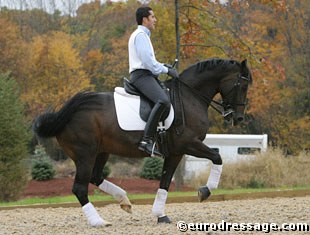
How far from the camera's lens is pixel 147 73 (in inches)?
370

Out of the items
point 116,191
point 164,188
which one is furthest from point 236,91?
point 116,191

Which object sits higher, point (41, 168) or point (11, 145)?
point (11, 145)

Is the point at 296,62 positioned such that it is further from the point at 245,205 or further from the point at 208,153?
the point at 208,153

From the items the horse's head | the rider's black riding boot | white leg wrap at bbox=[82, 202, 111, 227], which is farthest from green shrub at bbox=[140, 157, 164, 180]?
the rider's black riding boot

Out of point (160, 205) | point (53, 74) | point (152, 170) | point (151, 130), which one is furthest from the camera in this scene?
point (53, 74)

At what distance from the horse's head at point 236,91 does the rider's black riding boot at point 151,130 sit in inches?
45.5

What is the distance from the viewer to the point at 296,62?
1228 inches

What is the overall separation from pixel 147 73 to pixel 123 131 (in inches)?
34.4

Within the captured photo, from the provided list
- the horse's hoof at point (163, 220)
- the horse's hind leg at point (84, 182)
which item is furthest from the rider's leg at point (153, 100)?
the horse's hoof at point (163, 220)

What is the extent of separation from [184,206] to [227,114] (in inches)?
124

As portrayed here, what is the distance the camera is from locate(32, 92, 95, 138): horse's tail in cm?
941

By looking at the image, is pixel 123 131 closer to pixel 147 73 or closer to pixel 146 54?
pixel 147 73

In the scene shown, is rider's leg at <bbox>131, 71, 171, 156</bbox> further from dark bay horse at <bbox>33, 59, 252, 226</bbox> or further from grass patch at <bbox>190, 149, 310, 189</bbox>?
grass patch at <bbox>190, 149, 310, 189</bbox>

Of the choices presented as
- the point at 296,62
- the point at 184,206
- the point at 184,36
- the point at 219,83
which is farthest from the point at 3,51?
the point at 219,83
